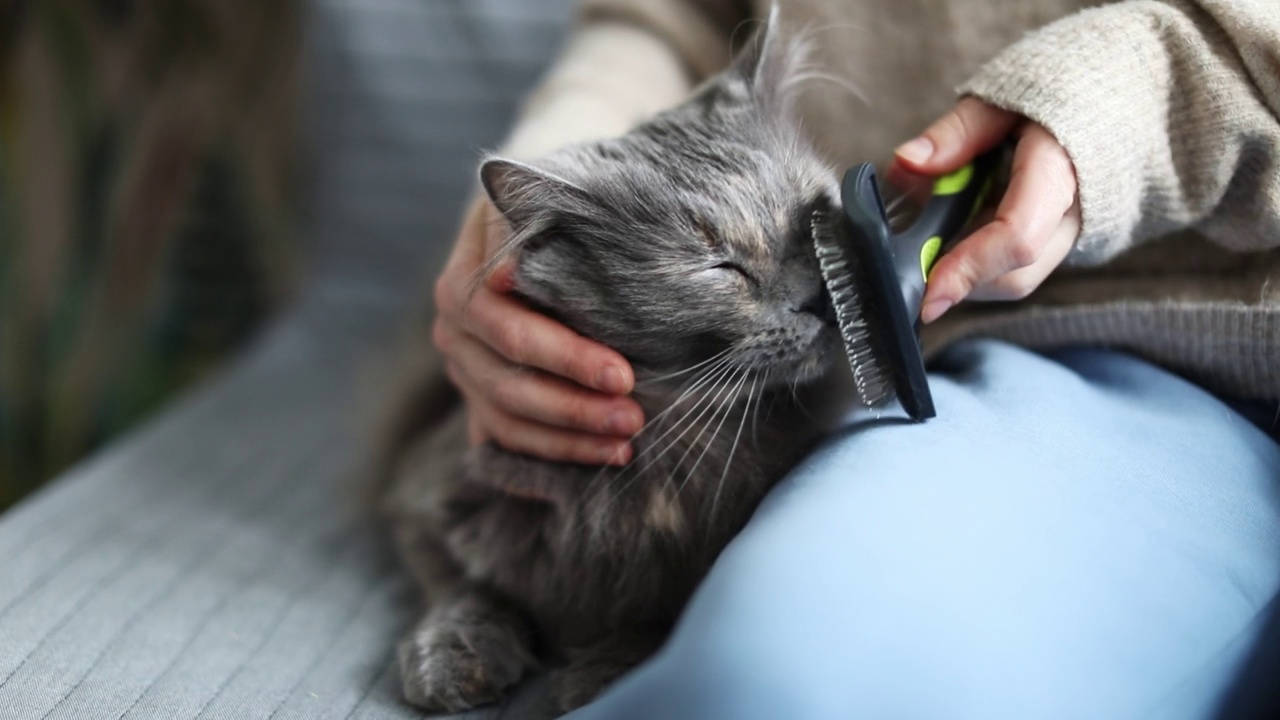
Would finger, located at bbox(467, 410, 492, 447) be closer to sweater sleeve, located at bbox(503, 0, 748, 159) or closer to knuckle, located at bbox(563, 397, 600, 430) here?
knuckle, located at bbox(563, 397, 600, 430)

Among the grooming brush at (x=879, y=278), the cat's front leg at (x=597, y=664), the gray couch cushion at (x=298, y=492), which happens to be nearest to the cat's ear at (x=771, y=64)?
the grooming brush at (x=879, y=278)

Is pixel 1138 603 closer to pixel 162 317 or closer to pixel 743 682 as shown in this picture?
pixel 743 682

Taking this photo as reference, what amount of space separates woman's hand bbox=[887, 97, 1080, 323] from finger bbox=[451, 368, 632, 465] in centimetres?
36

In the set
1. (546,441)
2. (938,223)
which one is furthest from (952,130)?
(546,441)

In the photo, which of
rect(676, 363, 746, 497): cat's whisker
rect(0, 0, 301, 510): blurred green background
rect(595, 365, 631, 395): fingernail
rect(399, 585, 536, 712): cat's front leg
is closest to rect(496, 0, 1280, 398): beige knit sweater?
rect(676, 363, 746, 497): cat's whisker

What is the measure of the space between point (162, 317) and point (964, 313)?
1851mm

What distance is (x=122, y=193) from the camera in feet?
6.93

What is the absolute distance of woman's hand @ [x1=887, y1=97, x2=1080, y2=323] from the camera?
883mm

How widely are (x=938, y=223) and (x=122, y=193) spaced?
1878 mm

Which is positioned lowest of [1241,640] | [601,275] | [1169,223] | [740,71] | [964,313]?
[1241,640]

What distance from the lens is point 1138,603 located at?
0.82 m

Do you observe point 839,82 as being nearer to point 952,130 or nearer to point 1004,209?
point 952,130

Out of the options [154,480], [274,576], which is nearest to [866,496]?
[274,576]

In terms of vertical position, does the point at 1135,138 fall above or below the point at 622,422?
above
